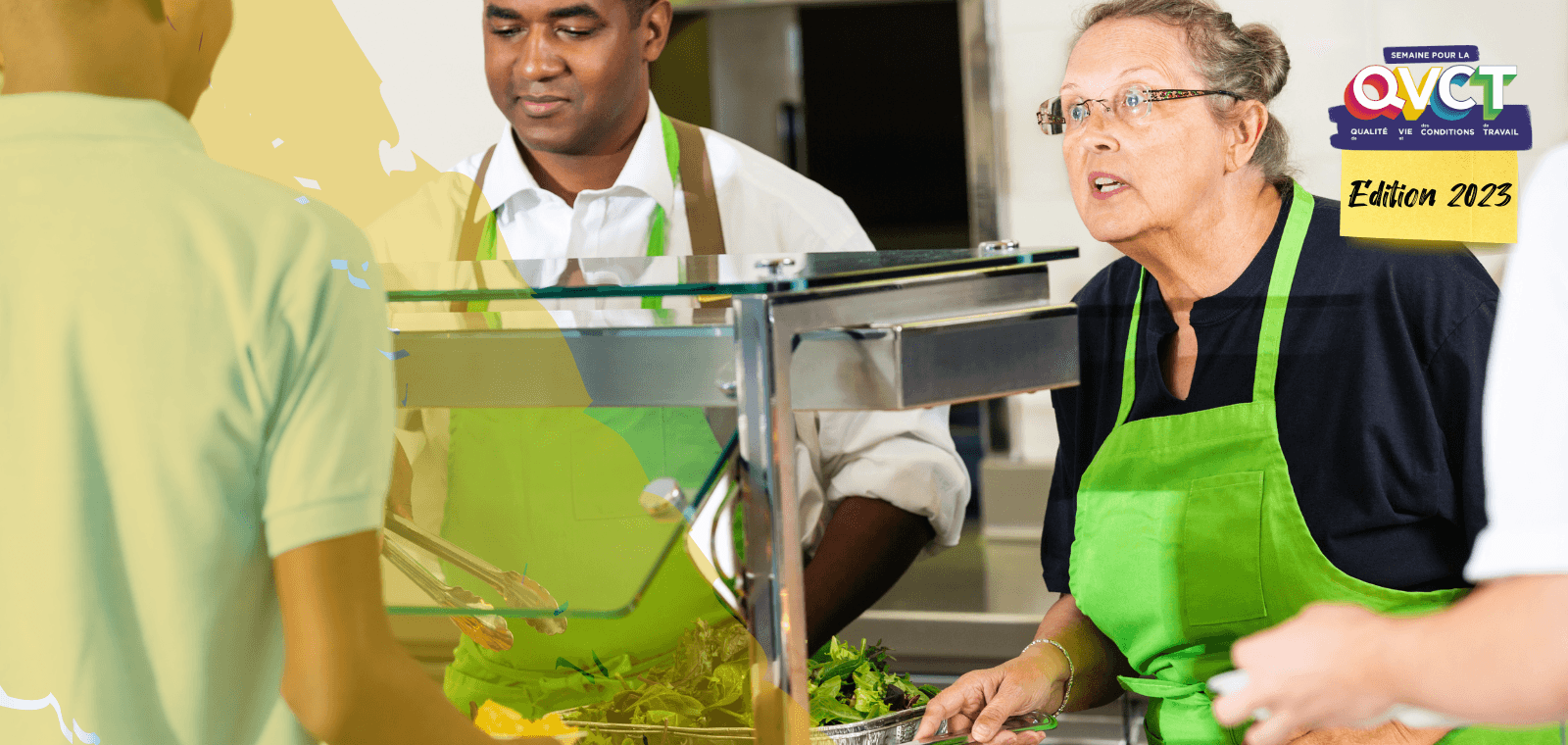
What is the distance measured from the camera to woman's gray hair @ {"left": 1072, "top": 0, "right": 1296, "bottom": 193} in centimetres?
112

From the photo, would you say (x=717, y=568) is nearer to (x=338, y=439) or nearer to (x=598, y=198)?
(x=338, y=439)

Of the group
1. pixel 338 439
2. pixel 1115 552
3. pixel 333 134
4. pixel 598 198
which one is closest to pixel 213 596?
pixel 338 439

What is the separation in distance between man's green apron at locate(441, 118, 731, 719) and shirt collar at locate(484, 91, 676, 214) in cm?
36

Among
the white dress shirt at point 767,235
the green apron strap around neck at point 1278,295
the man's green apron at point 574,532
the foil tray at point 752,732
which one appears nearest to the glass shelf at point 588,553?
the man's green apron at point 574,532

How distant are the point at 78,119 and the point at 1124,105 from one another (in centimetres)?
80

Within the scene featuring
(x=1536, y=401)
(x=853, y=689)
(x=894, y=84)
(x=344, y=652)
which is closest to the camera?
(x=1536, y=401)

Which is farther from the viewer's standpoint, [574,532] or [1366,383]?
[1366,383]

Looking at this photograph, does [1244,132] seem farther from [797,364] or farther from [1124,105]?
[797,364]

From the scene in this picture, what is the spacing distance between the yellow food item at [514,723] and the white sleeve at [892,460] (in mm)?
364

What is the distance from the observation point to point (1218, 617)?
111 cm

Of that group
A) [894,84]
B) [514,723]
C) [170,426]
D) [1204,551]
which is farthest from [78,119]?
[894,84]

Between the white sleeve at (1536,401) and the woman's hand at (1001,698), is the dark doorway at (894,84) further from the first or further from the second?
the white sleeve at (1536,401)

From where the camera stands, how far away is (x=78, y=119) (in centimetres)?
65

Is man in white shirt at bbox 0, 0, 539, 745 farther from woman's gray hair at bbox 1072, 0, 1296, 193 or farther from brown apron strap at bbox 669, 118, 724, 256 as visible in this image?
woman's gray hair at bbox 1072, 0, 1296, 193
